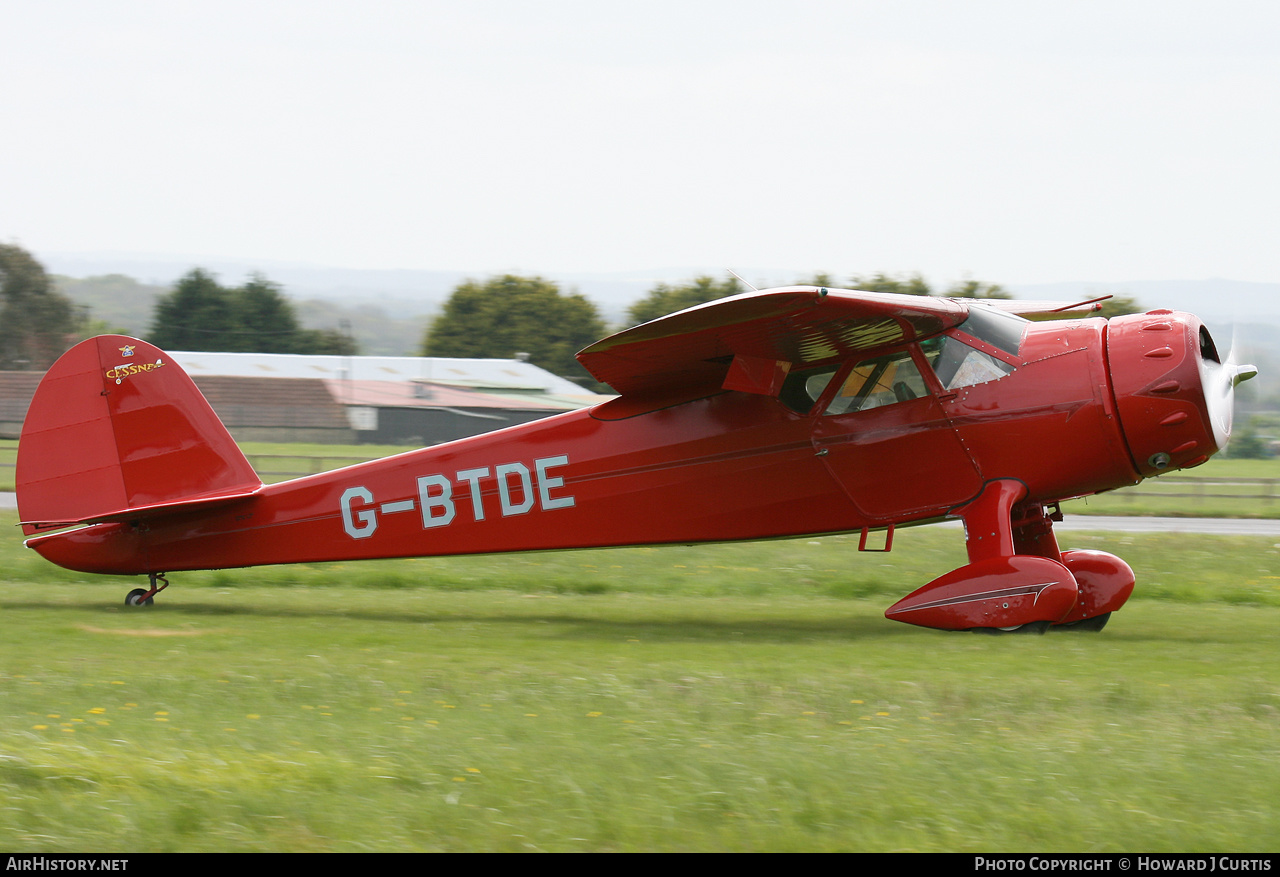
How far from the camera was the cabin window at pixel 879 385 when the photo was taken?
31.6ft

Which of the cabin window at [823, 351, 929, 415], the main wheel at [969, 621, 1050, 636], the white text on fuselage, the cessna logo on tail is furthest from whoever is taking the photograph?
the cessna logo on tail

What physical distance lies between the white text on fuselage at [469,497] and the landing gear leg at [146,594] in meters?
2.26

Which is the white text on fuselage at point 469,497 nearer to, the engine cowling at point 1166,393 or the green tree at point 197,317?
the engine cowling at point 1166,393

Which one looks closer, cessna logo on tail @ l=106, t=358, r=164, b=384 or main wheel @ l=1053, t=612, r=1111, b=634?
main wheel @ l=1053, t=612, r=1111, b=634

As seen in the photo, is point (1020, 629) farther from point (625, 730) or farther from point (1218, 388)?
point (625, 730)

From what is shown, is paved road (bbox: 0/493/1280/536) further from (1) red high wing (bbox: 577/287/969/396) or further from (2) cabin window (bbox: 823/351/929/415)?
(1) red high wing (bbox: 577/287/969/396)

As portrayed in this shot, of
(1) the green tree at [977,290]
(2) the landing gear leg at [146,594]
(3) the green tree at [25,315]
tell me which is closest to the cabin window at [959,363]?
(2) the landing gear leg at [146,594]

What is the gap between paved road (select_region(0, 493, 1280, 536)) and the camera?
2302 centimetres

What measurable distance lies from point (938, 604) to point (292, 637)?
545 cm

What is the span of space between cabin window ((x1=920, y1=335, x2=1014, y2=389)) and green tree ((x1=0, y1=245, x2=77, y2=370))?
101 m

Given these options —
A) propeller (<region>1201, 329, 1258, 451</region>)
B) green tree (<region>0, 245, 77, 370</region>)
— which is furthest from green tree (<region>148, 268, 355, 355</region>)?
propeller (<region>1201, 329, 1258, 451</region>)

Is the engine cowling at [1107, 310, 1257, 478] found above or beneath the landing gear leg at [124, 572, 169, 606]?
above
